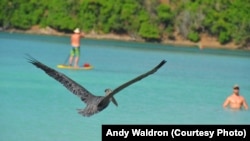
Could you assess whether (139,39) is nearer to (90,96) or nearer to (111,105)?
(111,105)

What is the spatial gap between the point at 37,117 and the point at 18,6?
152 ft

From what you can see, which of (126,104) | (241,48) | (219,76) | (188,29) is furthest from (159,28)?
(126,104)

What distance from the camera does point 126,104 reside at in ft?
55.0
